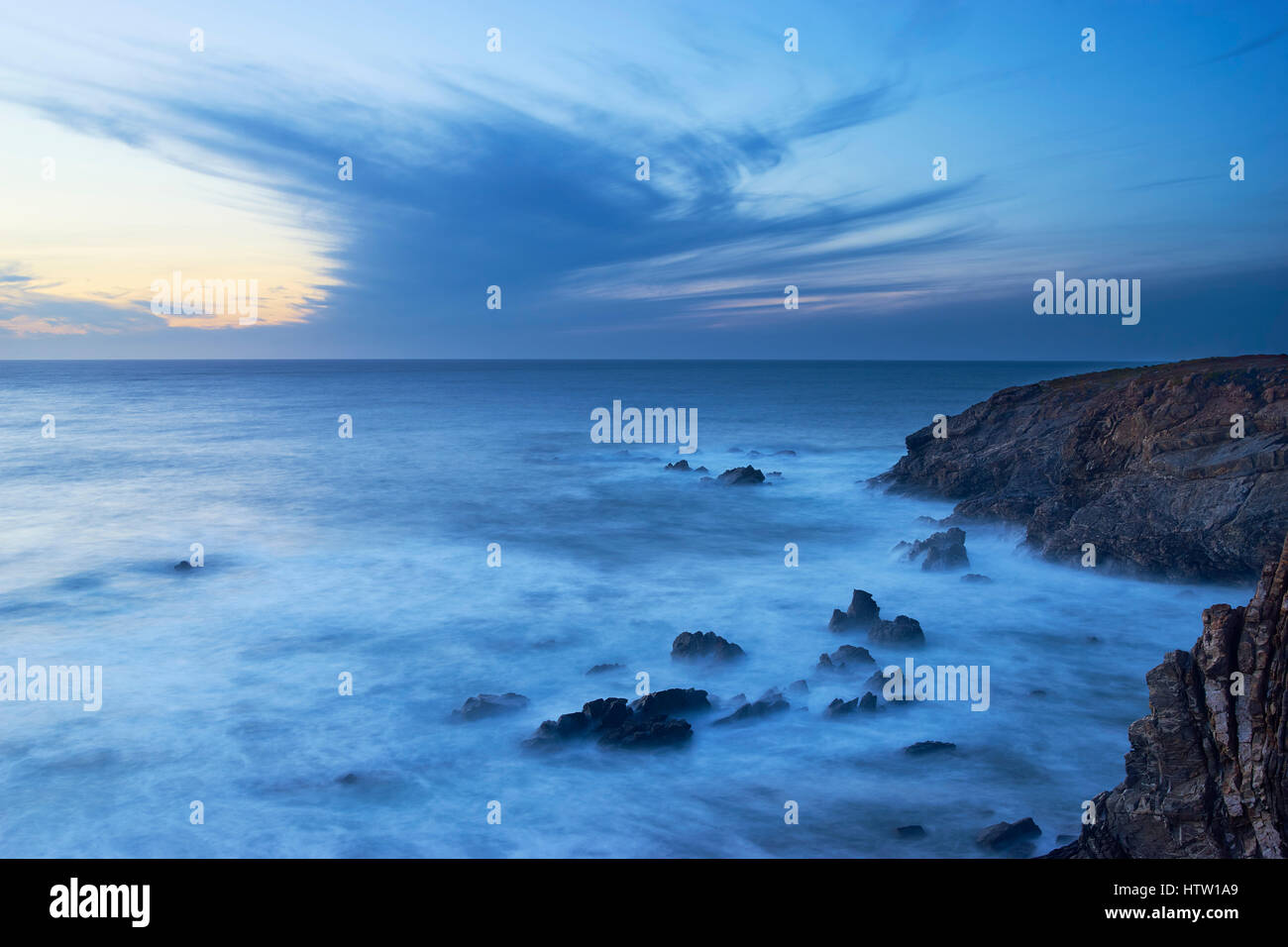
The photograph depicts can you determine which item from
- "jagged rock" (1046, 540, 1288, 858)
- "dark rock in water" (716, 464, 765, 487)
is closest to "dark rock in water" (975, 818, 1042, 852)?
"jagged rock" (1046, 540, 1288, 858)

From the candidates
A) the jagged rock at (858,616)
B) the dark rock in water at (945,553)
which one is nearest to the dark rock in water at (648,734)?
the jagged rock at (858,616)

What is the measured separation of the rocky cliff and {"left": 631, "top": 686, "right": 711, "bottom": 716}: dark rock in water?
1504 cm

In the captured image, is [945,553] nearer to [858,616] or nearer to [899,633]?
[858,616]

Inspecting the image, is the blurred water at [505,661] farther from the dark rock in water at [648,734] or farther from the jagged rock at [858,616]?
the jagged rock at [858,616]

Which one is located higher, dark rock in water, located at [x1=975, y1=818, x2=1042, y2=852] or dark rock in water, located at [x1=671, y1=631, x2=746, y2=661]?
dark rock in water, located at [x1=671, y1=631, x2=746, y2=661]

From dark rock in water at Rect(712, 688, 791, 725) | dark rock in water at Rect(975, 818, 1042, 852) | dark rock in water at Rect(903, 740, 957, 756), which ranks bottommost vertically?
dark rock in water at Rect(975, 818, 1042, 852)

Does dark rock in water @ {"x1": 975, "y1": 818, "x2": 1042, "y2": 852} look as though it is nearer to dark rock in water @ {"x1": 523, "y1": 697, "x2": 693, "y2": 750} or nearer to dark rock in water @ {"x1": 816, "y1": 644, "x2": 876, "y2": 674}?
dark rock in water @ {"x1": 523, "y1": 697, "x2": 693, "y2": 750}

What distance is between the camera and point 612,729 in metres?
14.3

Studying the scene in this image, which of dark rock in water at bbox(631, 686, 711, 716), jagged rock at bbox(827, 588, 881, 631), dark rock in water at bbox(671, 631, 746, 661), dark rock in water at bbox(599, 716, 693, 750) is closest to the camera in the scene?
dark rock in water at bbox(599, 716, 693, 750)

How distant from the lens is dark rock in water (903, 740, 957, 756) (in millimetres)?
13656

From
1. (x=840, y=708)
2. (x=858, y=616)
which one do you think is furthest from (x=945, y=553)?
(x=840, y=708)

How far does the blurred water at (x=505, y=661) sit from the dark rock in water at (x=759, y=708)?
1.18ft

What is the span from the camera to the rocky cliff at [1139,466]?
2228 cm

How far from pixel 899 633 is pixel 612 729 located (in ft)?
25.3
